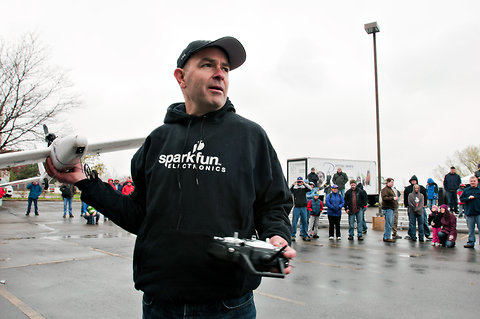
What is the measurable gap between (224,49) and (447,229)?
11.0 m

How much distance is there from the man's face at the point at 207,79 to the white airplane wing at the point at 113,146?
26.4 feet

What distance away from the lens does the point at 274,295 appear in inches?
205

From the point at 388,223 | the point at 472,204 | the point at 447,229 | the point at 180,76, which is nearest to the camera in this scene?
the point at 180,76

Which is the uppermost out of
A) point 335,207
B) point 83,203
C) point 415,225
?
point 335,207

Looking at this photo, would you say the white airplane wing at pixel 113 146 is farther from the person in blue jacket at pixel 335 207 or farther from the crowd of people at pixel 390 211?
the person in blue jacket at pixel 335 207

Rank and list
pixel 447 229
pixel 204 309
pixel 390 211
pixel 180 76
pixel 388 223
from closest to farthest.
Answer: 1. pixel 204 309
2. pixel 180 76
3. pixel 447 229
4. pixel 388 223
5. pixel 390 211

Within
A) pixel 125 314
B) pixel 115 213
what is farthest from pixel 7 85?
pixel 115 213

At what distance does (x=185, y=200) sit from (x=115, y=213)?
484mm

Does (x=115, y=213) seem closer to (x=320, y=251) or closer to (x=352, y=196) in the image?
(x=320, y=251)

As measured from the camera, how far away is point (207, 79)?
5.79 ft

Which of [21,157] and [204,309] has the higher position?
[21,157]

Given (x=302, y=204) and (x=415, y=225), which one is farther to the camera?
(x=415, y=225)

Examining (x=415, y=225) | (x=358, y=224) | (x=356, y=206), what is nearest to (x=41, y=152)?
(x=356, y=206)

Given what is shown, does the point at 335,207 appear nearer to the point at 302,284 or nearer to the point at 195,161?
the point at 302,284
